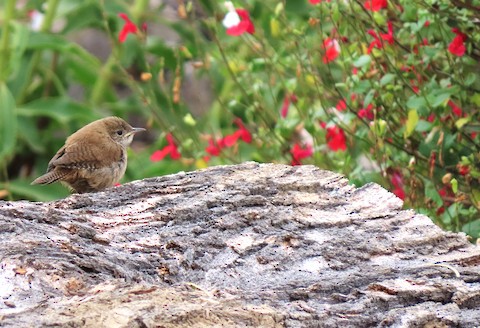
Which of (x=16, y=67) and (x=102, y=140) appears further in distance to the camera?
(x=16, y=67)

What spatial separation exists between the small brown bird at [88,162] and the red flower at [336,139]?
3.07 feet

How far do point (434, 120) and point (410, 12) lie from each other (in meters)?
0.47

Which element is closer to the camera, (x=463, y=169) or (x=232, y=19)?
(x=463, y=169)

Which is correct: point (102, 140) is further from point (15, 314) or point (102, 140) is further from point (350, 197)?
point (15, 314)

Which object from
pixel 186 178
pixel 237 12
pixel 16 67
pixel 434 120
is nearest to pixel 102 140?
pixel 237 12

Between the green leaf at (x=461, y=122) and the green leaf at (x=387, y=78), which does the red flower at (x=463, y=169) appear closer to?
the green leaf at (x=461, y=122)

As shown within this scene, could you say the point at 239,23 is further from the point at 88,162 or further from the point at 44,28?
the point at 44,28

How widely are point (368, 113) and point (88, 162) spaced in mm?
1222

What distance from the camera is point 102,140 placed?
4.73 m

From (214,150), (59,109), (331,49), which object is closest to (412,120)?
(331,49)

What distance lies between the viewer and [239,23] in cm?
477

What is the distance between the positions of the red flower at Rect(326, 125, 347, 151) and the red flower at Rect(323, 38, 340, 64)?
0.31 metres

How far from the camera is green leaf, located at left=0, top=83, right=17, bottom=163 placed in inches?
246

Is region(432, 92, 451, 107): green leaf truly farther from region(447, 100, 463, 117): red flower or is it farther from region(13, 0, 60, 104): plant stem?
region(13, 0, 60, 104): plant stem
